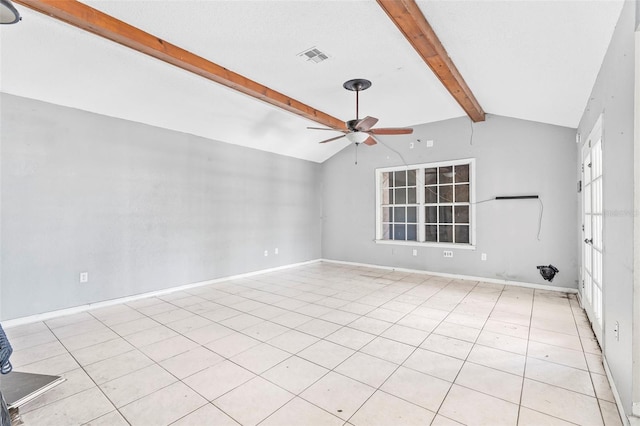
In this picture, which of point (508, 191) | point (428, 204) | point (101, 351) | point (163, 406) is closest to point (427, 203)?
point (428, 204)

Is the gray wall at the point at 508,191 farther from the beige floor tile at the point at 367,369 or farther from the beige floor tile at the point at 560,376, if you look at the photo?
the beige floor tile at the point at 367,369

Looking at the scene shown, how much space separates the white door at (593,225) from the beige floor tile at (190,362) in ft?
11.9

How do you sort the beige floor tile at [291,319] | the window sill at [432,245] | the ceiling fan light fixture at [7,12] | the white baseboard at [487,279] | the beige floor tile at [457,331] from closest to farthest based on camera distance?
the ceiling fan light fixture at [7,12]
the beige floor tile at [457,331]
the beige floor tile at [291,319]
the white baseboard at [487,279]
the window sill at [432,245]

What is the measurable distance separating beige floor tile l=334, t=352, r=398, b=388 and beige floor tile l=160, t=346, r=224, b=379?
1.12 m

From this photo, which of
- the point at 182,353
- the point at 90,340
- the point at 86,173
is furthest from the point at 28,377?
the point at 86,173

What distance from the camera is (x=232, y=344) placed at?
2.93 m

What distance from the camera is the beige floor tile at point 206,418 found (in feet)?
6.03

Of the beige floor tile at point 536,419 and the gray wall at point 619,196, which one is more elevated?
the gray wall at point 619,196

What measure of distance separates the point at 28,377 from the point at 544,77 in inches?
217

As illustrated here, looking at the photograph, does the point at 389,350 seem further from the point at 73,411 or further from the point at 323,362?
the point at 73,411

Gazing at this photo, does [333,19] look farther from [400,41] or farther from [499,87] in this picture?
[499,87]

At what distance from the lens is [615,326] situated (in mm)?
2062

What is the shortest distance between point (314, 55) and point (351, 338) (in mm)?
3114

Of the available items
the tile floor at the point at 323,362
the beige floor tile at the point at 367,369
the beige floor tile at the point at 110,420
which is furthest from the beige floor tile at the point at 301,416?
the beige floor tile at the point at 110,420
